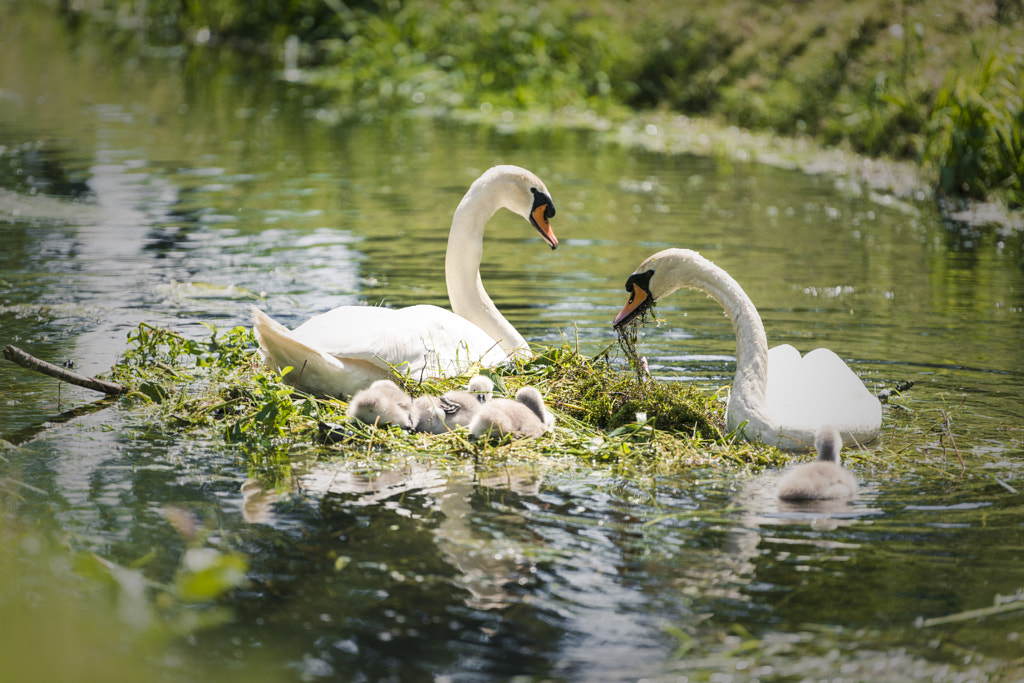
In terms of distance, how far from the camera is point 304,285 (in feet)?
33.2

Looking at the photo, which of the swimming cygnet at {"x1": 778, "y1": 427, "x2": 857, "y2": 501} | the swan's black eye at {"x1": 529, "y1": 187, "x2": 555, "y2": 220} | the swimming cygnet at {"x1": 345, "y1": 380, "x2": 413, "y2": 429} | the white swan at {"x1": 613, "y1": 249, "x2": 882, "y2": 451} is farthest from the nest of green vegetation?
the swan's black eye at {"x1": 529, "y1": 187, "x2": 555, "y2": 220}

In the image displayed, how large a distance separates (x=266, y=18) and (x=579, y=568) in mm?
34781

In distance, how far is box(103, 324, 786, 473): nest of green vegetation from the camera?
5746mm

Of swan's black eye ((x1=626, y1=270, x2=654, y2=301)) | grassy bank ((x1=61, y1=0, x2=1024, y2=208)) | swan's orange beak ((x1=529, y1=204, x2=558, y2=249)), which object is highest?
grassy bank ((x1=61, y1=0, x2=1024, y2=208))

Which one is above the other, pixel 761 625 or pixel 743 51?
pixel 743 51

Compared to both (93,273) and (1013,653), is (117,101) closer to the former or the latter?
(93,273)

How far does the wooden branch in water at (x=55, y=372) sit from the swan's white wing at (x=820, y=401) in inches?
147

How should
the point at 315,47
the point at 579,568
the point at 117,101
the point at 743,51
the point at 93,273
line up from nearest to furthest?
the point at 579,568 < the point at 93,273 < the point at 743,51 < the point at 117,101 < the point at 315,47

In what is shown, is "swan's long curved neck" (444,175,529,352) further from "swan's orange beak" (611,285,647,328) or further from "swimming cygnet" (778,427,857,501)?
"swimming cygnet" (778,427,857,501)

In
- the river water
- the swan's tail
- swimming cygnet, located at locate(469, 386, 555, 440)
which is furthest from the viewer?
the swan's tail

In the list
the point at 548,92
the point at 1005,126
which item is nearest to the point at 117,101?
the point at 548,92

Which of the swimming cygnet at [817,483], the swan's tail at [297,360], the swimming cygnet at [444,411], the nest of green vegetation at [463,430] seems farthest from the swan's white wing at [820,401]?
the swan's tail at [297,360]

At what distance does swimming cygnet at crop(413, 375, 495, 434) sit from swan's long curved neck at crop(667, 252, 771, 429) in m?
1.38

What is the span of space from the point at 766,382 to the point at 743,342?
0.82 ft
